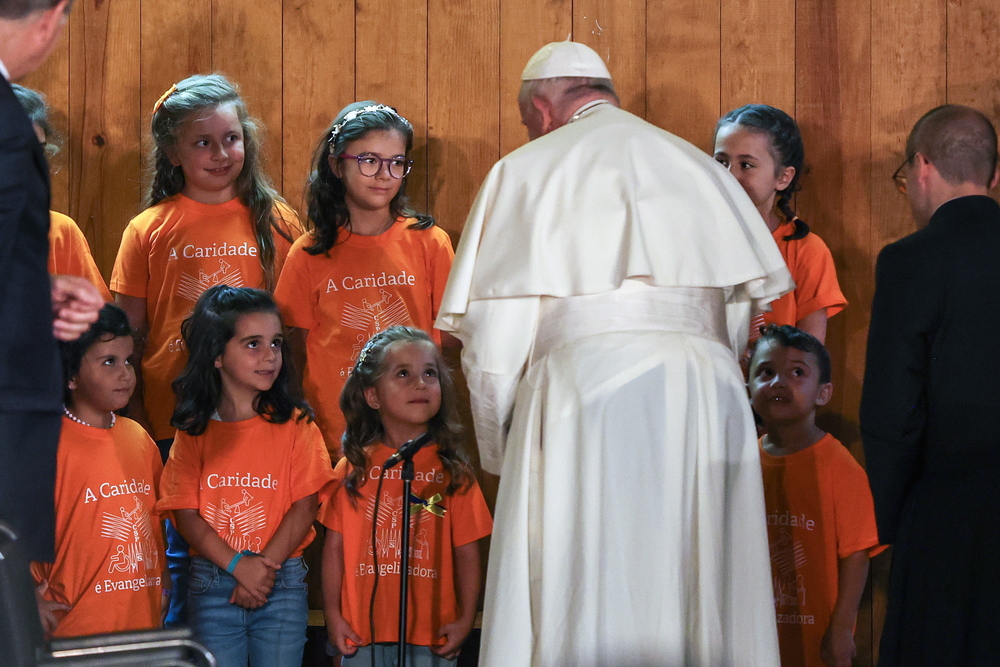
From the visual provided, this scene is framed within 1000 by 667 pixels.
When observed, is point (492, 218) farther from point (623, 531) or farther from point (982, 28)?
point (982, 28)

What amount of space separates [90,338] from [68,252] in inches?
26.0

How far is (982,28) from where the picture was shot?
5098 millimetres

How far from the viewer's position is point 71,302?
2641 millimetres

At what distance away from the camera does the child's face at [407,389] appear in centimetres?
423

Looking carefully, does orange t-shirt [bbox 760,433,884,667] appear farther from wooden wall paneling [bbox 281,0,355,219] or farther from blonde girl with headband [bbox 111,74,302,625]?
wooden wall paneling [bbox 281,0,355,219]

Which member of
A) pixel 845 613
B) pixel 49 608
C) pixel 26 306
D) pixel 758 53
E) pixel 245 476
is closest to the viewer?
pixel 26 306

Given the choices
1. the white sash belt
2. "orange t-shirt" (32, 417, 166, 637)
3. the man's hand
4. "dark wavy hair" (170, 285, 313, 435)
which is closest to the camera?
the man's hand

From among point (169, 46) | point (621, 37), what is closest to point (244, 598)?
point (169, 46)

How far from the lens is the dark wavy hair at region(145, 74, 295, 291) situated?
4.85m

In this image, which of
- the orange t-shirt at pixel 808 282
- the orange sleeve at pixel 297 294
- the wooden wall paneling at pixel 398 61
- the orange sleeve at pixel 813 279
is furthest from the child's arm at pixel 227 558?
the orange sleeve at pixel 813 279

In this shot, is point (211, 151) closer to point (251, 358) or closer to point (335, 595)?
point (251, 358)

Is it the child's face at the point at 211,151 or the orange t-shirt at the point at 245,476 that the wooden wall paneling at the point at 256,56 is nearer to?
the child's face at the point at 211,151

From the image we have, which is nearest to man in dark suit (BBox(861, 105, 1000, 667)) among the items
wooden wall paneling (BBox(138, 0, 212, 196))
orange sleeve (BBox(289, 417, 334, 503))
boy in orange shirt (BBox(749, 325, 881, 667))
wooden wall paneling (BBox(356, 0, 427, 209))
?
boy in orange shirt (BBox(749, 325, 881, 667))

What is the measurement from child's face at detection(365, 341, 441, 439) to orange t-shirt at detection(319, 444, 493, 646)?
112 millimetres
